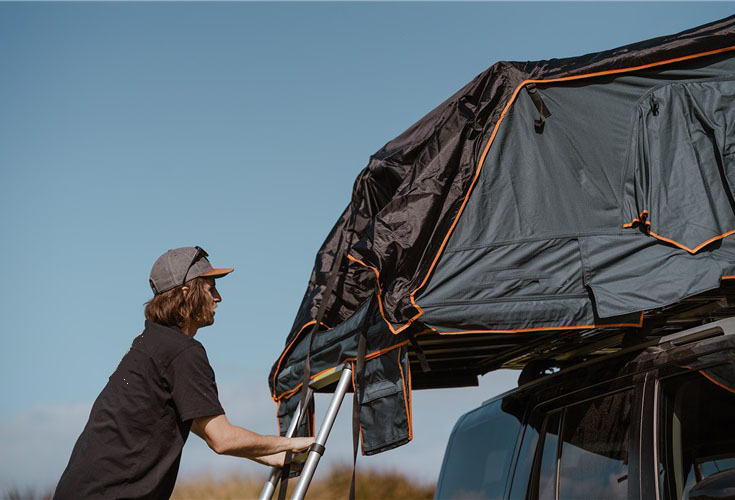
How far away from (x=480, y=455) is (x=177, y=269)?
242 cm

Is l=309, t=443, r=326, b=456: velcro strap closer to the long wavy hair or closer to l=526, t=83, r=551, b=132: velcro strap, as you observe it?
the long wavy hair

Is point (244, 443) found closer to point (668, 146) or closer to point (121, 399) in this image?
point (121, 399)

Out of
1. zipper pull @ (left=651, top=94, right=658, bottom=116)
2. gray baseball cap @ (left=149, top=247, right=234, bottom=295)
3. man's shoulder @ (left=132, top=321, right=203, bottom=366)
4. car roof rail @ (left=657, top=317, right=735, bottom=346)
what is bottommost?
car roof rail @ (left=657, top=317, right=735, bottom=346)

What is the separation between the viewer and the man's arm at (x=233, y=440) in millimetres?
3504

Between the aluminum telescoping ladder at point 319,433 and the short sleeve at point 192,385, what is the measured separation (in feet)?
1.87

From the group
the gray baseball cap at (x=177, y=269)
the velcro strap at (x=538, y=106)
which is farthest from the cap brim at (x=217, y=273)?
the velcro strap at (x=538, y=106)

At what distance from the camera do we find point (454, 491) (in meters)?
5.39

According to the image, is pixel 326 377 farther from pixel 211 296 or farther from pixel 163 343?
pixel 163 343

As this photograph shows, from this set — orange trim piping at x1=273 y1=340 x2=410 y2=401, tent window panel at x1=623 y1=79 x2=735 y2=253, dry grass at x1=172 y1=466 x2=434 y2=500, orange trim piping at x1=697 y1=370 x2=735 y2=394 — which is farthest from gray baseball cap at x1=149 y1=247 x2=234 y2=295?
dry grass at x1=172 y1=466 x2=434 y2=500

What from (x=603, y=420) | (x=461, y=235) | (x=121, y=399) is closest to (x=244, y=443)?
(x=121, y=399)

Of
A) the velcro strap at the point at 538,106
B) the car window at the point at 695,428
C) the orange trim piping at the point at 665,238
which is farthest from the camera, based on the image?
the velcro strap at the point at 538,106

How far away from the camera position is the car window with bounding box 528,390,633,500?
360cm

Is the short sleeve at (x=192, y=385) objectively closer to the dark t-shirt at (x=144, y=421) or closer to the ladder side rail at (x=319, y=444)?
the dark t-shirt at (x=144, y=421)

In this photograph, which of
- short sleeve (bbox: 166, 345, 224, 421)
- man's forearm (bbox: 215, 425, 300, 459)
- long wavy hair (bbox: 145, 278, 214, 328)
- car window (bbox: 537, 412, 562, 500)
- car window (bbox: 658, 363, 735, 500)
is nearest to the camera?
car window (bbox: 658, 363, 735, 500)
